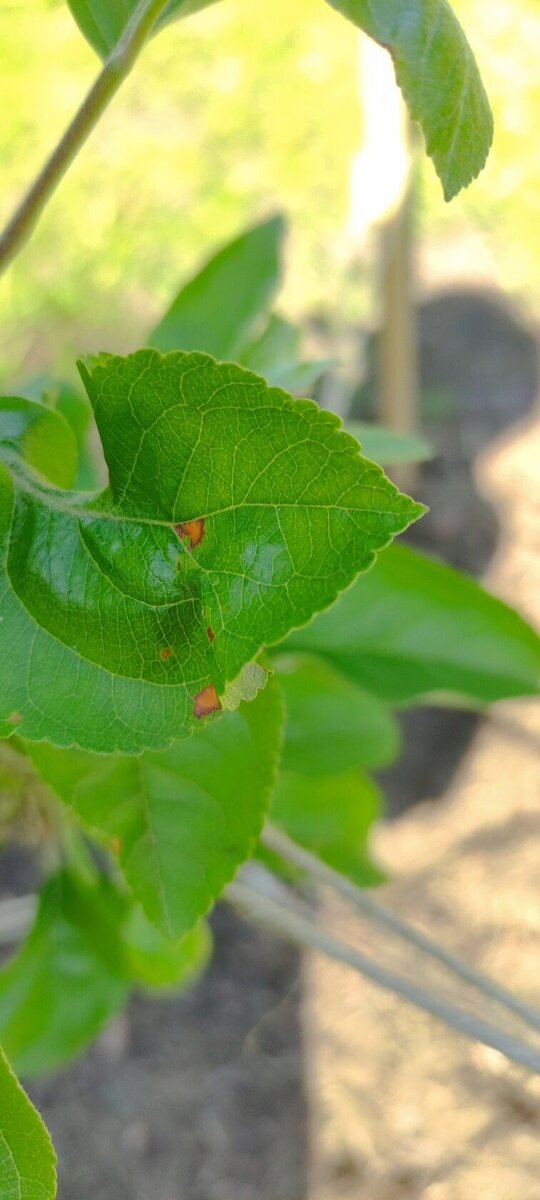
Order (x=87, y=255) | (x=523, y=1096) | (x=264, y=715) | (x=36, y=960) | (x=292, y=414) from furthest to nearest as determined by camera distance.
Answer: (x=87, y=255), (x=523, y=1096), (x=36, y=960), (x=264, y=715), (x=292, y=414)

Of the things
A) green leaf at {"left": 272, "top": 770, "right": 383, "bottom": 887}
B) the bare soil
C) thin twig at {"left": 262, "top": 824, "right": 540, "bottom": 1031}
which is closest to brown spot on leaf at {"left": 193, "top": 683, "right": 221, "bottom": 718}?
thin twig at {"left": 262, "top": 824, "right": 540, "bottom": 1031}

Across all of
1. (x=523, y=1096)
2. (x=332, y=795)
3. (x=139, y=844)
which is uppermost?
(x=139, y=844)

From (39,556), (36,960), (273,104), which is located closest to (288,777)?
(36,960)

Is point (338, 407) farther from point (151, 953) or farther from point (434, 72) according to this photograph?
point (434, 72)

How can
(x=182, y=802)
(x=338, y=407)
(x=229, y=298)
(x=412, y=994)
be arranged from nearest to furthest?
(x=182, y=802) < (x=412, y=994) < (x=229, y=298) < (x=338, y=407)

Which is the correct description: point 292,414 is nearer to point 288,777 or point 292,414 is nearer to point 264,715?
point 264,715

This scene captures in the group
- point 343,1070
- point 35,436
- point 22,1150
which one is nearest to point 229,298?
point 35,436

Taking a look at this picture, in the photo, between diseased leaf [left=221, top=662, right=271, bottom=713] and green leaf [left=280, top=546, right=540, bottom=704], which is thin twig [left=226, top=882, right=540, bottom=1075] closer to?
green leaf [left=280, top=546, right=540, bottom=704]
